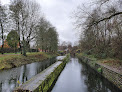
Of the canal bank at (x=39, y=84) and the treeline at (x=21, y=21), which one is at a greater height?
the treeline at (x=21, y=21)

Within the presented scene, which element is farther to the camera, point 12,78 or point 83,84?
point 12,78

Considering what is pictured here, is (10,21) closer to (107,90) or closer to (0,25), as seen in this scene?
(0,25)

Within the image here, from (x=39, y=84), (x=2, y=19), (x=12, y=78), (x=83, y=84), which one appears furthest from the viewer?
(x=2, y=19)

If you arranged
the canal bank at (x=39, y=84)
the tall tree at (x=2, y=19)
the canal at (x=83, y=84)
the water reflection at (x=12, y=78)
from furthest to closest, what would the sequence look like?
the tall tree at (x=2, y=19)
the canal at (x=83, y=84)
the water reflection at (x=12, y=78)
the canal bank at (x=39, y=84)

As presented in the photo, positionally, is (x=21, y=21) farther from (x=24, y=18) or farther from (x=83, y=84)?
(x=83, y=84)

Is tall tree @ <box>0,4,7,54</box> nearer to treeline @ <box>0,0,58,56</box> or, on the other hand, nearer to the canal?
treeline @ <box>0,0,58,56</box>

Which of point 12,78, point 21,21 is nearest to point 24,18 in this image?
point 21,21

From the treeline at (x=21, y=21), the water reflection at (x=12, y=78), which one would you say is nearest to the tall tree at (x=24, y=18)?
the treeline at (x=21, y=21)

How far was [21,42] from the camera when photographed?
21.1m

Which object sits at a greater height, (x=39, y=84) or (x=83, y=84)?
(x=39, y=84)

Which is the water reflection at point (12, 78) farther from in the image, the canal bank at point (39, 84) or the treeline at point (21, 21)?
the treeline at point (21, 21)

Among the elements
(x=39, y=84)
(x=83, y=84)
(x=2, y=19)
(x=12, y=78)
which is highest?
(x=2, y=19)

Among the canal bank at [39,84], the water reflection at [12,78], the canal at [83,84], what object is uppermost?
the canal bank at [39,84]

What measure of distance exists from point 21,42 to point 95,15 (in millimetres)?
17512
